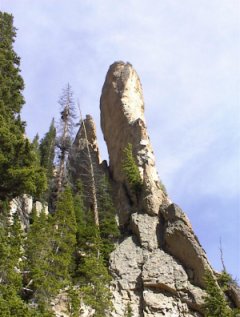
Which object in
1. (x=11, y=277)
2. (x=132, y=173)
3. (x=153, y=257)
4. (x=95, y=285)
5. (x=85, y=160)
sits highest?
(x=85, y=160)

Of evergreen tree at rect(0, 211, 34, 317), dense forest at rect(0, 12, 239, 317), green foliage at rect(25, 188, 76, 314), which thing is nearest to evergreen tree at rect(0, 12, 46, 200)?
dense forest at rect(0, 12, 239, 317)

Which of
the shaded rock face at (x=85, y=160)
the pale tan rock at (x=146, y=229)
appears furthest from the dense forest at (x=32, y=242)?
the shaded rock face at (x=85, y=160)

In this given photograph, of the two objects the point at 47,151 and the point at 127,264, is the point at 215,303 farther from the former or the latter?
the point at 47,151

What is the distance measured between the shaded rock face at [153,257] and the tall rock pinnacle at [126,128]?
0.12 m

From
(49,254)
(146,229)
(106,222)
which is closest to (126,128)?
(106,222)

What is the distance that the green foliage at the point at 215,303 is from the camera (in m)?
26.6

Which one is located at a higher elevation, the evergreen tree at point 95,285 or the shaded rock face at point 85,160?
the shaded rock face at point 85,160

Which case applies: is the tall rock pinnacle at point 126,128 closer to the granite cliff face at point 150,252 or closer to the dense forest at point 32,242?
the granite cliff face at point 150,252

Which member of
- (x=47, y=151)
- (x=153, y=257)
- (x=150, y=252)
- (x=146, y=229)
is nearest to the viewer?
(x=153, y=257)

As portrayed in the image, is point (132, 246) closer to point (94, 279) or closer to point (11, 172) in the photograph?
point (94, 279)

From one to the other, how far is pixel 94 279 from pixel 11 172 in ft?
30.5

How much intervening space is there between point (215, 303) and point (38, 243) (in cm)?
1140

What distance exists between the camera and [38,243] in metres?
24.7

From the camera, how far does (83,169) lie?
154 feet
